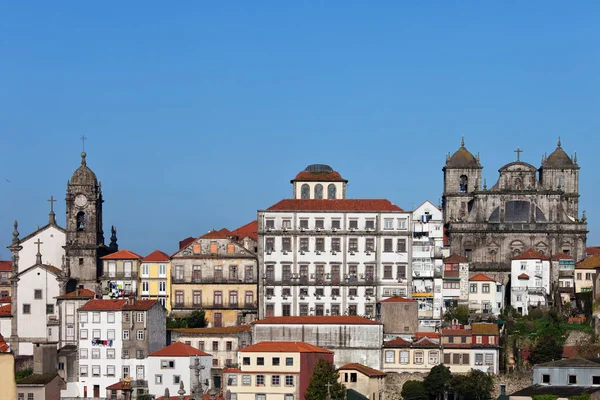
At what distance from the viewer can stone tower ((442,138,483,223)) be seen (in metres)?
113

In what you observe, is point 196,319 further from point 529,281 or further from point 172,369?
point 529,281

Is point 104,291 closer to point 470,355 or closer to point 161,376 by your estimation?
point 161,376

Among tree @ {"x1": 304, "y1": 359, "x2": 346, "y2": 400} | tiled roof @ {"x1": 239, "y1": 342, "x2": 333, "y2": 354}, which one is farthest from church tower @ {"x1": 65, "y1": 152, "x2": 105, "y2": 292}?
tree @ {"x1": 304, "y1": 359, "x2": 346, "y2": 400}

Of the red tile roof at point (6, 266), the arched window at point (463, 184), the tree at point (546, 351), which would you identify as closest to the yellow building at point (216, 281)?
the tree at point (546, 351)

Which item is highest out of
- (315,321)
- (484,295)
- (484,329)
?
(484,295)

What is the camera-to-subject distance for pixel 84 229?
316 ft

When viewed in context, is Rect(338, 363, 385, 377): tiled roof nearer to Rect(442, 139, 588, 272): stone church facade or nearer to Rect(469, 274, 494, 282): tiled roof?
Rect(469, 274, 494, 282): tiled roof

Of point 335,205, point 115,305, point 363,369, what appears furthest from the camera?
point 335,205

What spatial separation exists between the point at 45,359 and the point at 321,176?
117 feet

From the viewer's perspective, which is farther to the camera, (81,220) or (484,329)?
(81,220)

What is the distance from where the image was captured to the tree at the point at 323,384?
240ft

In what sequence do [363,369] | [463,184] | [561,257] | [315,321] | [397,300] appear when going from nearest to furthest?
1. [363,369]
2. [315,321]
3. [397,300]
4. [561,257]
5. [463,184]

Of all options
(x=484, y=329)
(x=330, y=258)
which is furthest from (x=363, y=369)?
(x=330, y=258)

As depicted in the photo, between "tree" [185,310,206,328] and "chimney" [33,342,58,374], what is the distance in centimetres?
1103
